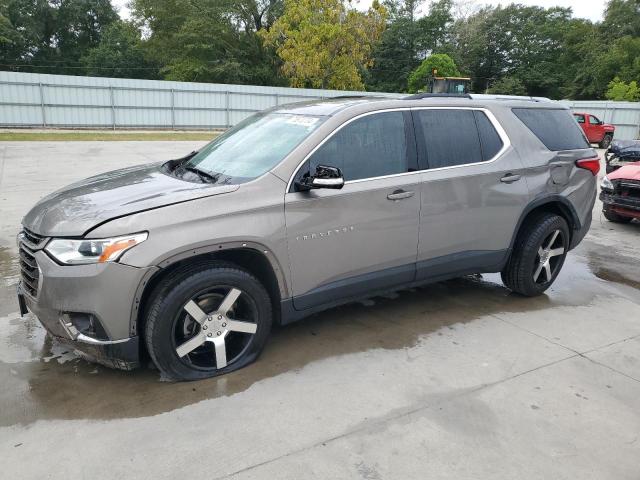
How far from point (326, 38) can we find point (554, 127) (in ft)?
103

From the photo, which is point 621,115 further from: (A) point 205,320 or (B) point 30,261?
(B) point 30,261

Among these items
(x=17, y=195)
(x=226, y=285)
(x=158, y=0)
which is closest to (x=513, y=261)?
(x=226, y=285)

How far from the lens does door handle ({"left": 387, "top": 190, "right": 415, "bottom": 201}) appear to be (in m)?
3.96

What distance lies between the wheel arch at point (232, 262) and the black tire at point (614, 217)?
24.1 feet

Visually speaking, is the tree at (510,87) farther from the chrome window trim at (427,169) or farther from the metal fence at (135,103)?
the chrome window trim at (427,169)

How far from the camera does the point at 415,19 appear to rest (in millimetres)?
61750

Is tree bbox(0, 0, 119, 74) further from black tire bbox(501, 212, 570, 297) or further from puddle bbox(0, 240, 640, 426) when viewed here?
black tire bbox(501, 212, 570, 297)

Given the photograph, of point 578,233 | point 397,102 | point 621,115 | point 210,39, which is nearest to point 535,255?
point 578,233

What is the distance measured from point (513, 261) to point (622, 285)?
1659 mm

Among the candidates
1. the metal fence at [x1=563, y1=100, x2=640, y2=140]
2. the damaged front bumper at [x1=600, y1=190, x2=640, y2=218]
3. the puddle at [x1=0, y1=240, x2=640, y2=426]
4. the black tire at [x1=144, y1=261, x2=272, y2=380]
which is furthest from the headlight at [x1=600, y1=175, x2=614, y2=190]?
the metal fence at [x1=563, y1=100, x2=640, y2=140]

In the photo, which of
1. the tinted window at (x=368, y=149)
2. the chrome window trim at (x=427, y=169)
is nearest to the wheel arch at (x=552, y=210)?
the chrome window trim at (x=427, y=169)

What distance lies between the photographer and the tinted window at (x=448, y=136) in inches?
167

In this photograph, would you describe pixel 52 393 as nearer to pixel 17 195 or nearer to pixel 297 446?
pixel 297 446

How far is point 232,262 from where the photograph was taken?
11.5ft
